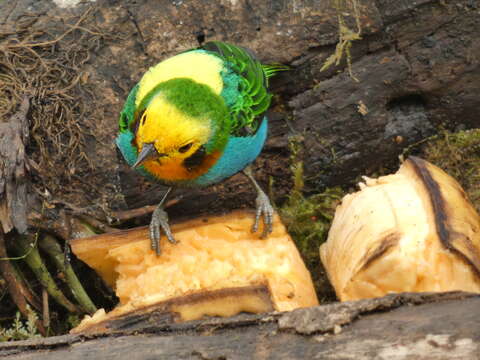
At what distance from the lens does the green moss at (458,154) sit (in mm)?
4723

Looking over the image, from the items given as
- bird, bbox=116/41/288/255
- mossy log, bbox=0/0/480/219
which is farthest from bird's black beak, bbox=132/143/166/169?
mossy log, bbox=0/0/480/219

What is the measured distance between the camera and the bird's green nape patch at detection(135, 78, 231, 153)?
362 centimetres

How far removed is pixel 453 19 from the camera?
4750 mm

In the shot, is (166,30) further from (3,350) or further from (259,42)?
(3,350)

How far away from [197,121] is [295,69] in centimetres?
140

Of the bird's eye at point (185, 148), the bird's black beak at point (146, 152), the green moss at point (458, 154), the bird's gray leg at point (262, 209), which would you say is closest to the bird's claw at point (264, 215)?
the bird's gray leg at point (262, 209)

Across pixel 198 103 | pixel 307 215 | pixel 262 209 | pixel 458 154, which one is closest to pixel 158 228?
pixel 262 209

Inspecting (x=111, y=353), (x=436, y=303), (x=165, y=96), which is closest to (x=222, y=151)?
(x=165, y=96)

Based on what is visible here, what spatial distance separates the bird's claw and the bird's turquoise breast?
1.05 feet

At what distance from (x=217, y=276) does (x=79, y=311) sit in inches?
52.2

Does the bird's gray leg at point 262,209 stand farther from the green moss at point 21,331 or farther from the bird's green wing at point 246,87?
the green moss at point 21,331

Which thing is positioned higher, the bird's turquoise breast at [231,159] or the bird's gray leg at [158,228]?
the bird's turquoise breast at [231,159]

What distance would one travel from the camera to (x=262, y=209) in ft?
14.3

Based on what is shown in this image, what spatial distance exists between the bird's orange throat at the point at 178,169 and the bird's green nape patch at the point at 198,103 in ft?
0.28
